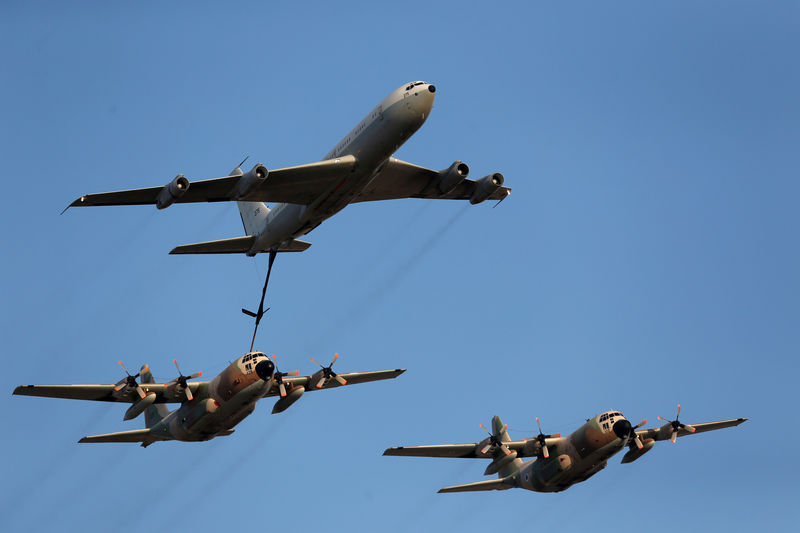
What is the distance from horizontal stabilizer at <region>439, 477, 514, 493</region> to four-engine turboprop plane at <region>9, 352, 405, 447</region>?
33.5ft

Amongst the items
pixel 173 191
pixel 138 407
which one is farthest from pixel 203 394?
pixel 173 191

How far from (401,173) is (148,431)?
22.7 m

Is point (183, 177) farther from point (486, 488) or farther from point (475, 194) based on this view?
point (486, 488)

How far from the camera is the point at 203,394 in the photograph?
225ft

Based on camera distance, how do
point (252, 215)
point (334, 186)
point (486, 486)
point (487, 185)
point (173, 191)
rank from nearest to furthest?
1. point (173, 191)
2. point (334, 186)
3. point (487, 185)
4. point (486, 486)
5. point (252, 215)

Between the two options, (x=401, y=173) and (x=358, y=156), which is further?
(x=401, y=173)

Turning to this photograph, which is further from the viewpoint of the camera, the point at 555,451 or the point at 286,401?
the point at 555,451

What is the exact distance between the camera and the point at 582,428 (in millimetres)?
72188

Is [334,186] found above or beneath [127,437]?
above

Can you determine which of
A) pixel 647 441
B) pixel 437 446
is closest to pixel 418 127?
pixel 437 446

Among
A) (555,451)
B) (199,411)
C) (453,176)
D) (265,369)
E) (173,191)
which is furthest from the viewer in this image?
(555,451)

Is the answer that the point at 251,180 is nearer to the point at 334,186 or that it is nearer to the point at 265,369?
the point at 334,186

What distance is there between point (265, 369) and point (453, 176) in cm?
1657

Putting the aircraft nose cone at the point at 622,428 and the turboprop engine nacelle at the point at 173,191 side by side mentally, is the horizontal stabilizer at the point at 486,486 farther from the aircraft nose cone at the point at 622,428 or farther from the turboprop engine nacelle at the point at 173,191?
the turboprop engine nacelle at the point at 173,191
